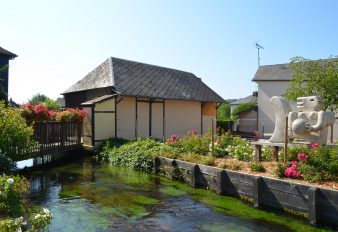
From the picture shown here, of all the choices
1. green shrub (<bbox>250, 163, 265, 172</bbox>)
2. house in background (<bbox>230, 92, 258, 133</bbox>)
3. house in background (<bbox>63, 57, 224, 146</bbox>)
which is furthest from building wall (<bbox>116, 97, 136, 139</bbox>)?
house in background (<bbox>230, 92, 258, 133</bbox>)

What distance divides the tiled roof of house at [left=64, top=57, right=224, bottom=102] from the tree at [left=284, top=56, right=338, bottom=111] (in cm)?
723

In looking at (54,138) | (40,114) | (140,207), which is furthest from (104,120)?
(140,207)

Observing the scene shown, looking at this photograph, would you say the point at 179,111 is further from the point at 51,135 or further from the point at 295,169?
the point at 295,169

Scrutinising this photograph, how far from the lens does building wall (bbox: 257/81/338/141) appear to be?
29.8 meters

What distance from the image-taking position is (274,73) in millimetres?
31016

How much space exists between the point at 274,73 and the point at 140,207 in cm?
2572

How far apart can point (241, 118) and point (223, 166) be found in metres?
22.2

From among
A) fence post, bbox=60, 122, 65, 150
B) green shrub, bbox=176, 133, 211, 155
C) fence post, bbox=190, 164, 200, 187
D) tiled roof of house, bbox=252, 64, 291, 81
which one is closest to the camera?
fence post, bbox=190, 164, 200, 187

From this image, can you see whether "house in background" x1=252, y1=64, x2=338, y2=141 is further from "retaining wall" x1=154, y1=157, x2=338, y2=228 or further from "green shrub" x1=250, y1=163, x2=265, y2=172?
"green shrub" x1=250, y1=163, x2=265, y2=172

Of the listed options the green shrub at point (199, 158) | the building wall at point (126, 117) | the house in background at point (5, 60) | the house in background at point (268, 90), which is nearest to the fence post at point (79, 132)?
the building wall at point (126, 117)

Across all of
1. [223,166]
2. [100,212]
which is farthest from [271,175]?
[100,212]

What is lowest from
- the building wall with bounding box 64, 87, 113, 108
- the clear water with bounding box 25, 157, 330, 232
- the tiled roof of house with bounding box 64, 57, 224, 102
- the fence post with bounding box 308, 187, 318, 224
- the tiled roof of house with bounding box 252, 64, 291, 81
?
the clear water with bounding box 25, 157, 330, 232

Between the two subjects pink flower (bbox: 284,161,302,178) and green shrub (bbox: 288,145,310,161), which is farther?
green shrub (bbox: 288,145,310,161)

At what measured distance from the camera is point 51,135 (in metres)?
14.8
